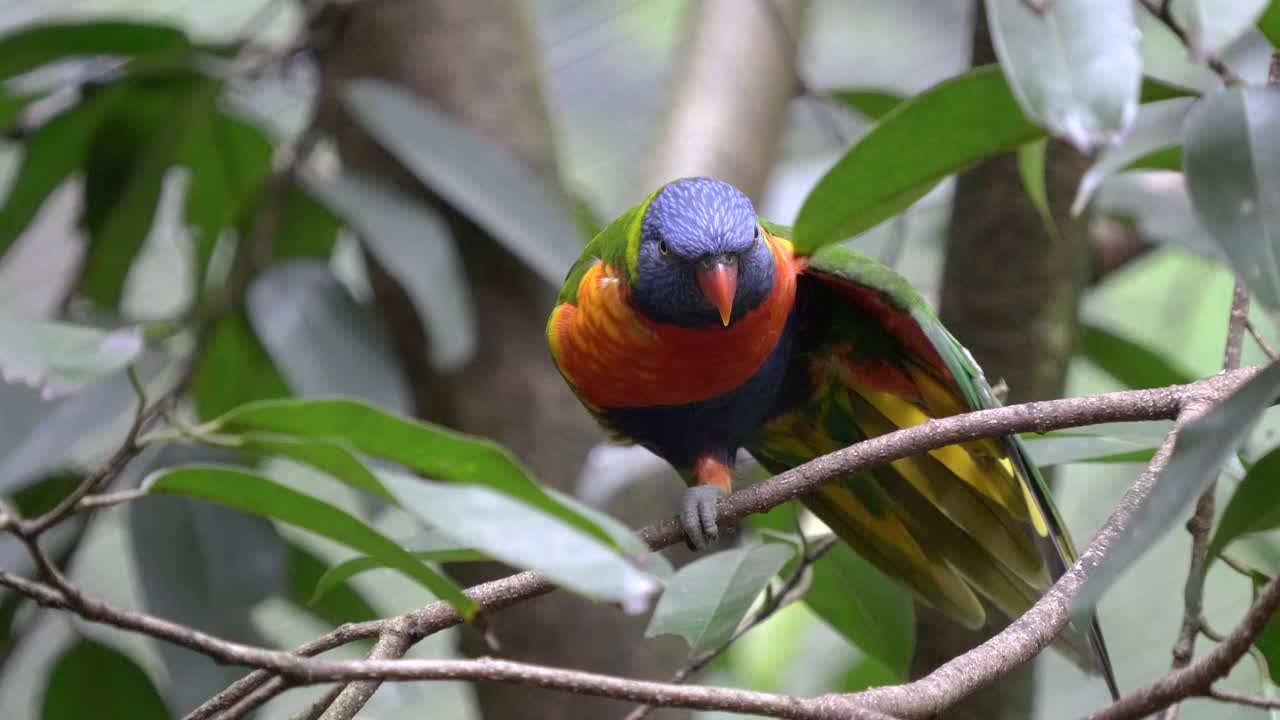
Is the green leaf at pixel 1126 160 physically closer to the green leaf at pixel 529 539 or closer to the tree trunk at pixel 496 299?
the green leaf at pixel 529 539

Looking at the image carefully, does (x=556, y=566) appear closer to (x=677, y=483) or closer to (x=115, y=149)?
(x=677, y=483)

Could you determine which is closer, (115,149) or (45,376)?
(45,376)

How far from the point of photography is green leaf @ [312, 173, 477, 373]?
173 centimetres

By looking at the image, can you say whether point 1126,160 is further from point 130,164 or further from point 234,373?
point 130,164

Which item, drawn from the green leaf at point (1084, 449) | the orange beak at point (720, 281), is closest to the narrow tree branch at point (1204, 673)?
the green leaf at point (1084, 449)

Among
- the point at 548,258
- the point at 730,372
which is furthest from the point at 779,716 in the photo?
the point at 548,258

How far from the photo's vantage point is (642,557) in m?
0.65

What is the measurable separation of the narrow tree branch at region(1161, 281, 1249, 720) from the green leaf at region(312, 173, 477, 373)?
1050 mm

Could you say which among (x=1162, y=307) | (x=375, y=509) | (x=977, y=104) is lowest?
(x=1162, y=307)

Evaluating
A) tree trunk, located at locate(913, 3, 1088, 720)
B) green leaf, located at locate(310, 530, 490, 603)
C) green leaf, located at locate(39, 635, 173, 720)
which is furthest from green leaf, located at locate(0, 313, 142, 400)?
tree trunk, located at locate(913, 3, 1088, 720)

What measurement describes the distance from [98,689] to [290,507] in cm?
99

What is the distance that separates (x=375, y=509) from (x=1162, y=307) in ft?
6.94

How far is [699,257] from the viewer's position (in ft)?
4.01

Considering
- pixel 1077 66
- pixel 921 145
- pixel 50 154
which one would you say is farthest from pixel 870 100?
pixel 50 154
